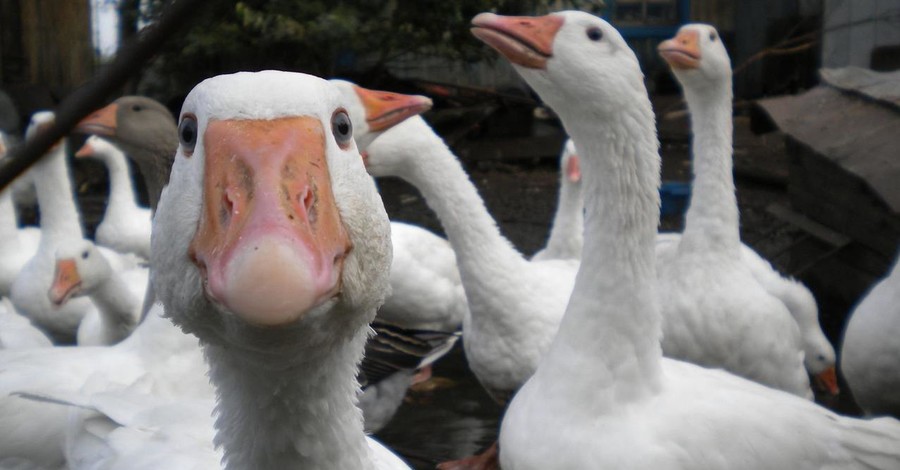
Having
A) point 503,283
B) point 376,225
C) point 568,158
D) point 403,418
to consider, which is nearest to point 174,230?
point 376,225

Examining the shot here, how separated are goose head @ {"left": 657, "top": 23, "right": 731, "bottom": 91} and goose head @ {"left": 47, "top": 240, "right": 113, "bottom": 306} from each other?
2825 mm

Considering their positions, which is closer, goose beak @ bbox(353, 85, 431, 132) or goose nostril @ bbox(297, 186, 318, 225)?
goose nostril @ bbox(297, 186, 318, 225)

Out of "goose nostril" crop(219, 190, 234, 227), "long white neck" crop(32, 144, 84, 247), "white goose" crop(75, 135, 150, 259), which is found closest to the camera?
"goose nostril" crop(219, 190, 234, 227)

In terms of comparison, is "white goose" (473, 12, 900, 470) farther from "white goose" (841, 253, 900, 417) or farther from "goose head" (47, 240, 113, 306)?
"goose head" (47, 240, 113, 306)

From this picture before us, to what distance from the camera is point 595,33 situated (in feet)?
9.50

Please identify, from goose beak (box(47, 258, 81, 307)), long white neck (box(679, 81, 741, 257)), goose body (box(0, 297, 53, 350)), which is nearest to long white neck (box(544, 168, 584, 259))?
long white neck (box(679, 81, 741, 257))

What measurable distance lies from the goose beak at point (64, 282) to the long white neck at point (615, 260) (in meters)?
2.80

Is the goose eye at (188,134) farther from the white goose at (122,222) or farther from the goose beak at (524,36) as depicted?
the white goose at (122,222)

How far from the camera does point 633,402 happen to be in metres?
2.55

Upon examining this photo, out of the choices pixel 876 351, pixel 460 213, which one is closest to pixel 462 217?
pixel 460 213

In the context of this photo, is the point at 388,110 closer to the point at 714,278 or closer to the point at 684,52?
the point at 684,52

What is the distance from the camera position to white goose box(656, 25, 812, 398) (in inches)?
143

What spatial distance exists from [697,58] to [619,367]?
6.17 feet

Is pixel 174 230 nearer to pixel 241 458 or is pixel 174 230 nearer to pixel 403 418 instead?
pixel 241 458
